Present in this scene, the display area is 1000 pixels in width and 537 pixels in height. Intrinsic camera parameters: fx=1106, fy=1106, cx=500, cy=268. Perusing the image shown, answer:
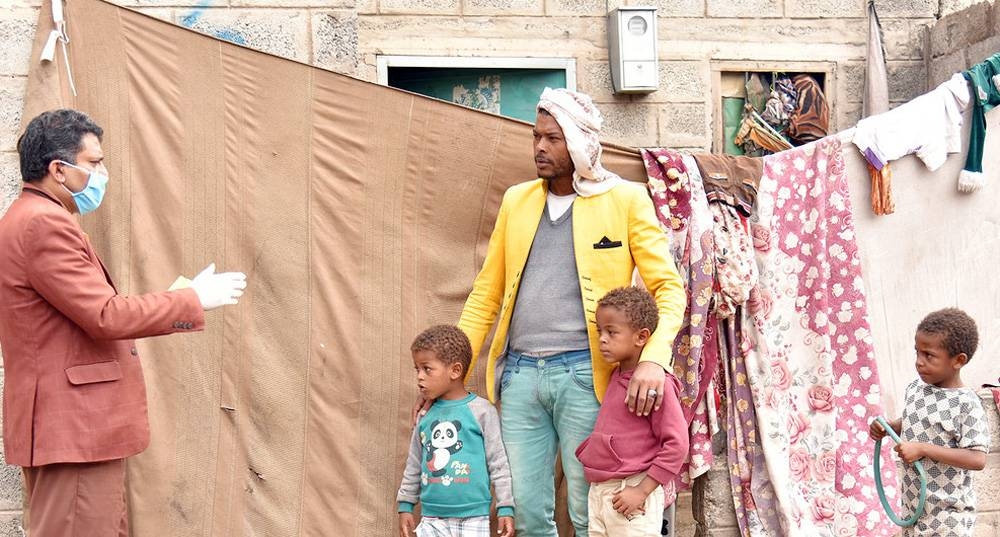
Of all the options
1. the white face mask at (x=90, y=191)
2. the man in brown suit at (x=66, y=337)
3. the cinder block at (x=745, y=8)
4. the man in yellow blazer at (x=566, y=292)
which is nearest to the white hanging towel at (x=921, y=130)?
the man in yellow blazer at (x=566, y=292)

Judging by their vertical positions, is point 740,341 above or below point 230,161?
below

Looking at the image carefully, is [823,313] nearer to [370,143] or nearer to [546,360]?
[546,360]

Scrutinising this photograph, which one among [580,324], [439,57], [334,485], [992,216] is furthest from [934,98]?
[334,485]

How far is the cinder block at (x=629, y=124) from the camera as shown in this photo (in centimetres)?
659

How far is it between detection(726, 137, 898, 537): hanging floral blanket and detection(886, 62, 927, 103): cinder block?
2.39 m

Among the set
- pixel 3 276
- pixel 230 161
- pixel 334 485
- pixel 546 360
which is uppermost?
pixel 230 161

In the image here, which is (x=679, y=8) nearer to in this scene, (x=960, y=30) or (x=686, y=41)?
(x=686, y=41)

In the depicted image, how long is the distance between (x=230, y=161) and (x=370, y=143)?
55 cm

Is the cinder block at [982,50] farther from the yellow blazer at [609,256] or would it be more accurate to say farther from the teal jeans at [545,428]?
the teal jeans at [545,428]

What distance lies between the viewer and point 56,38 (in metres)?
4.10

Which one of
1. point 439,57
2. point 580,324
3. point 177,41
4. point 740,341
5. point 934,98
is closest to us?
→ point 580,324

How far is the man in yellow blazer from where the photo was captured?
3787mm

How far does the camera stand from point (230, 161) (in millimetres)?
4320

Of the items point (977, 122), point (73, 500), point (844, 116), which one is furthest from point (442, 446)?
point (844, 116)
